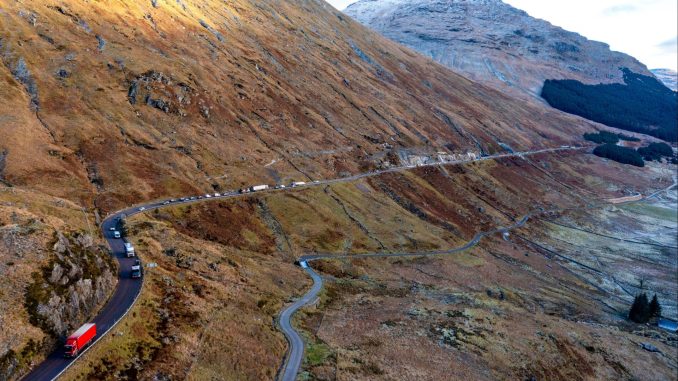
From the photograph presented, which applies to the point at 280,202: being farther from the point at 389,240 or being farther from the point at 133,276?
the point at 133,276

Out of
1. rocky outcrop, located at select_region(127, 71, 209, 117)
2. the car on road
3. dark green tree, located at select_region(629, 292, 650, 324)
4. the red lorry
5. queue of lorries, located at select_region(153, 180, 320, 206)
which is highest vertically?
rocky outcrop, located at select_region(127, 71, 209, 117)

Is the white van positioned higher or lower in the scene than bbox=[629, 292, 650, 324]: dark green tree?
lower

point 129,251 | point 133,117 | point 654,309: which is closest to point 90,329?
point 129,251

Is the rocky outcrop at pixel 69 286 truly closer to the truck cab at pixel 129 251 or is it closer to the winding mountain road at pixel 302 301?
the truck cab at pixel 129 251

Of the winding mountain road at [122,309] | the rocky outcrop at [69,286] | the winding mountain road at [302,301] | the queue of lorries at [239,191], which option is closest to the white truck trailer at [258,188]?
the queue of lorries at [239,191]

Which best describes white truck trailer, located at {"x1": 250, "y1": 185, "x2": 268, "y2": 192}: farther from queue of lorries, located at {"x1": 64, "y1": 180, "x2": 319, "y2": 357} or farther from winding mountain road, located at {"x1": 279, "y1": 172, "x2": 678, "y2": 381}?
winding mountain road, located at {"x1": 279, "y1": 172, "x2": 678, "y2": 381}

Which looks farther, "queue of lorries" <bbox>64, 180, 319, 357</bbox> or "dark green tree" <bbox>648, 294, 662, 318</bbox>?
"dark green tree" <bbox>648, 294, 662, 318</bbox>

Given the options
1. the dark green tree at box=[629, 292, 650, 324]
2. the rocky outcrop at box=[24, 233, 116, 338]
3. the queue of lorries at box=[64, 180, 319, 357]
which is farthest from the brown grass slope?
the dark green tree at box=[629, 292, 650, 324]

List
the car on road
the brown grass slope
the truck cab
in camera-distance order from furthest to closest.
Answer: the brown grass slope, the truck cab, the car on road

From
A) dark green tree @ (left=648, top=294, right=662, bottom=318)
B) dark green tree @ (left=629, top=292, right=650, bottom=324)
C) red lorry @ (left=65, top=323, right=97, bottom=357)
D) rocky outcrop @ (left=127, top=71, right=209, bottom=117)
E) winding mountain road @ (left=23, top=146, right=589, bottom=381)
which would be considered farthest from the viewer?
rocky outcrop @ (left=127, top=71, right=209, bottom=117)
